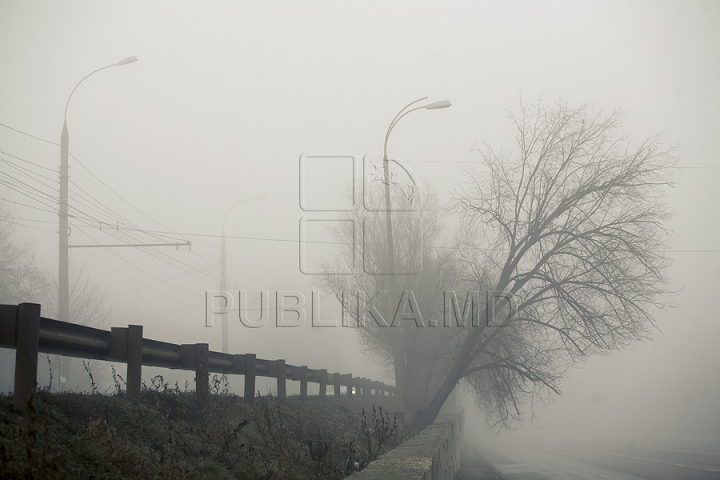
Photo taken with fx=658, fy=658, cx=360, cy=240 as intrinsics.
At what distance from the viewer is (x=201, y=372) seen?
8461 millimetres

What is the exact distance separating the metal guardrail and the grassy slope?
0.26 m

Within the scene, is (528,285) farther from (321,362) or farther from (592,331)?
(321,362)

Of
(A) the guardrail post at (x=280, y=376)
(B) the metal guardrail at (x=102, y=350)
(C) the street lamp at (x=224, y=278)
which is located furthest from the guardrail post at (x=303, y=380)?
(C) the street lamp at (x=224, y=278)

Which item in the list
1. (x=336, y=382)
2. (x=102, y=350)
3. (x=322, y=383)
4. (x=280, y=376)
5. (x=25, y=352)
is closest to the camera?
(x=25, y=352)

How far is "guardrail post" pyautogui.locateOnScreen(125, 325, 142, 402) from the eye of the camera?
7.03 metres

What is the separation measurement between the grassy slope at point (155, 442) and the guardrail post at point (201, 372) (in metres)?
0.15

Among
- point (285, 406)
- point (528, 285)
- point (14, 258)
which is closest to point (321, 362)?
point (14, 258)

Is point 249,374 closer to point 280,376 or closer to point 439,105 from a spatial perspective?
point 280,376

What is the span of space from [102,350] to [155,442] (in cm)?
113

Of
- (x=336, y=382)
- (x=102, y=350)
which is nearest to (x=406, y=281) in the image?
(x=336, y=382)

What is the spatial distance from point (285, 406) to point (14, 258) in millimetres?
25487

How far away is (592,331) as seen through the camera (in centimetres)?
1717

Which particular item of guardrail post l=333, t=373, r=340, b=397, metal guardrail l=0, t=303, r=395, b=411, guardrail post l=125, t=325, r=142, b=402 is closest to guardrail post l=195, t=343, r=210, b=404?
metal guardrail l=0, t=303, r=395, b=411

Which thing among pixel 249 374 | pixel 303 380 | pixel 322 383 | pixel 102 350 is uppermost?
pixel 102 350
